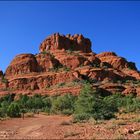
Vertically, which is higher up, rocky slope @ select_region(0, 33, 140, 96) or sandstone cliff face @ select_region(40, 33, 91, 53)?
sandstone cliff face @ select_region(40, 33, 91, 53)

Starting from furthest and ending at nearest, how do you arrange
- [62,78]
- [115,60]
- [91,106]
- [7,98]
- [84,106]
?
1. [115,60]
2. [62,78]
3. [7,98]
4. [84,106]
5. [91,106]

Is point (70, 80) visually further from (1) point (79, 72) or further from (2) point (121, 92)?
(2) point (121, 92)

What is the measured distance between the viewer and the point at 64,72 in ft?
301

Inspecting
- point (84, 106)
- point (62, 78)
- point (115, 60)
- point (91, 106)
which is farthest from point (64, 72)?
point (91, 106)

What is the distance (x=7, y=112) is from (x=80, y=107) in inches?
549

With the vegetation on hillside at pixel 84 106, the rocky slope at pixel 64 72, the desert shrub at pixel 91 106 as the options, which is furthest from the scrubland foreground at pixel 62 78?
the desert shrub at pixel 91 106

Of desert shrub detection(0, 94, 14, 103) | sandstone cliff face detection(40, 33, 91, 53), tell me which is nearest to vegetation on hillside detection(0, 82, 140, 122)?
desert shrub detection(0, 94, 14, 103)

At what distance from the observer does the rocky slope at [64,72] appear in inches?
3287

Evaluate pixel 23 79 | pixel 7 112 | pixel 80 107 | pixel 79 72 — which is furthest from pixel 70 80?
pixel 80 107

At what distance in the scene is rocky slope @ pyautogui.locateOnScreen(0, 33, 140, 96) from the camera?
83.5m

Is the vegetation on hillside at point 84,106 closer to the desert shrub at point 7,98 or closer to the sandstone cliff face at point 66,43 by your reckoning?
the desert shrub at point 7,98

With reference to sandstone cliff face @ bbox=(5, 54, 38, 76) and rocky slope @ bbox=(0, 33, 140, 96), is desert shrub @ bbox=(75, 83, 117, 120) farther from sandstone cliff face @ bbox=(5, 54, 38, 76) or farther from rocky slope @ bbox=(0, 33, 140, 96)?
sandstone cliff face @ bbox=(5, 54, 38, 76)

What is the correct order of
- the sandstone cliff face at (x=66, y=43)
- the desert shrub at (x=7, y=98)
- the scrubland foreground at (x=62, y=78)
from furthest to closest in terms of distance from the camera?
the sandstone cliff face at (x=66, y=43) < the desert shrub at (x=7, y=98) < the scrubland foreground at (x=62, y=78)

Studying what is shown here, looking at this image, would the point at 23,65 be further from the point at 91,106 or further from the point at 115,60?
the point at 91,106
